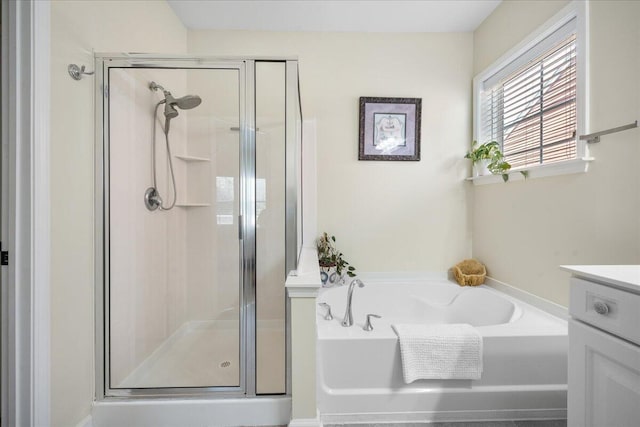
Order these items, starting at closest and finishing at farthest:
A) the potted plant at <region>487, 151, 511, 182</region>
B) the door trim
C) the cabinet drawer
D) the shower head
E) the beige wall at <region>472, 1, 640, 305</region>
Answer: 1. the cabinet drawer
2. the door trim
3. the beige wall at <region>472, 1, 640, 305</region>
4. the shower head
5. the potted plant at <region>487, 151, 511, 182</region>

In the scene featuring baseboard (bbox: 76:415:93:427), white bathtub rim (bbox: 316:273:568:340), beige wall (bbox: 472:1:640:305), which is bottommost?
baseboard (bbox: 76:415:93:427)

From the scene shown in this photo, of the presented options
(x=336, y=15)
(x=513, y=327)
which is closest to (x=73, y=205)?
(x=336, y=15)

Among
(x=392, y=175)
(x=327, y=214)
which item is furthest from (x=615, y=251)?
(x=327, y=214)

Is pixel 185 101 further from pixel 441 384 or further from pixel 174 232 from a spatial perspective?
pixel 441 384

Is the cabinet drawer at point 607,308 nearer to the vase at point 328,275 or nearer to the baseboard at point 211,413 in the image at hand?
the baseboard at point 211,413

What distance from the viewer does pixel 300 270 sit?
56.2 inches

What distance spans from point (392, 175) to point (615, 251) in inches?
54.8

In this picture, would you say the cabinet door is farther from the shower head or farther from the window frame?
the shower head

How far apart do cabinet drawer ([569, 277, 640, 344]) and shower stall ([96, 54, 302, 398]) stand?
1112 mm

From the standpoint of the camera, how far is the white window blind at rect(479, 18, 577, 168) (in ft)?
5.23

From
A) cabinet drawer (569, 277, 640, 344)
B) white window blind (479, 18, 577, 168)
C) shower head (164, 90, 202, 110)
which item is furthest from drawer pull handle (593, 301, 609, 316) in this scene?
A: shower head (164, 90, 202, 110)

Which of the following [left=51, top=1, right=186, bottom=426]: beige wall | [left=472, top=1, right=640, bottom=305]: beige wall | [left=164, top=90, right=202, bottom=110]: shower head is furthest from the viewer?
[left=164, top=90, right=202, bottom=110]: shower head

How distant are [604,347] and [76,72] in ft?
7.30

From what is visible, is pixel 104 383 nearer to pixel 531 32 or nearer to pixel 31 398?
pixel 31 398
